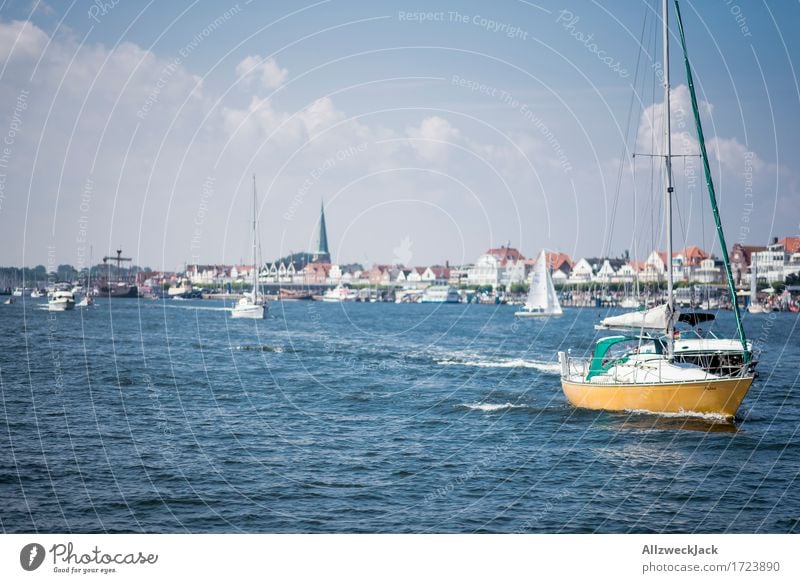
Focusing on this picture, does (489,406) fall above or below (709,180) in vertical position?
below

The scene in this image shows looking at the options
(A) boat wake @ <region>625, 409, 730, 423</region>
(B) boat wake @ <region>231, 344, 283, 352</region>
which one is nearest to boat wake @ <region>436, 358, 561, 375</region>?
(B) boat wake @ <region>231, 344, 283, 352</region>

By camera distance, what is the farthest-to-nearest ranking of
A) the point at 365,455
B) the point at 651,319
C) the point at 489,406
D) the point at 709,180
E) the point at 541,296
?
1. the point at 541,296
2. the point at 489,406
3. the point at 651,319
4. the point at 709,180
5. the point at 365,455

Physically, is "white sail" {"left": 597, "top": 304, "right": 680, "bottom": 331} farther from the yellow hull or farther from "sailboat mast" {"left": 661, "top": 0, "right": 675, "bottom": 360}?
the yellow hull

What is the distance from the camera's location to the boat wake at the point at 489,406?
32.3 m

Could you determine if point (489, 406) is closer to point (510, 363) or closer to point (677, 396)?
point (677, 396)

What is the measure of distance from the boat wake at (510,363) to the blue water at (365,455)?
229 centimetres

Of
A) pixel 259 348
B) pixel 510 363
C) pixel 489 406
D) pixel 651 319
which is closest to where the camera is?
pixel 651 319

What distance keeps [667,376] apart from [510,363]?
2276 centimetres

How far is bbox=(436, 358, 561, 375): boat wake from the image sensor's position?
47812 millimetres

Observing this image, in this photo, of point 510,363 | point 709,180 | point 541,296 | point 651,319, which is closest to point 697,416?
point 651,319

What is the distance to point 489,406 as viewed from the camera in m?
33.2

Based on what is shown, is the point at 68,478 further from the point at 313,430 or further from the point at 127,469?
the point at 313,430

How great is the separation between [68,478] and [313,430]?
907 centimetres

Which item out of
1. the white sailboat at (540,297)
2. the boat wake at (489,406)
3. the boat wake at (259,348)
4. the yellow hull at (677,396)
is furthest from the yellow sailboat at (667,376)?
the white sailboat at (540,297)
